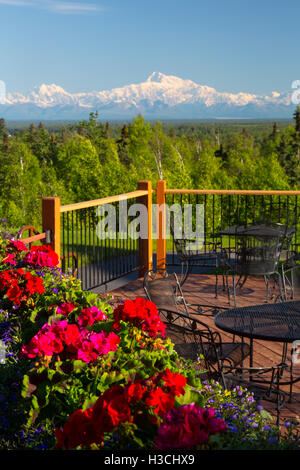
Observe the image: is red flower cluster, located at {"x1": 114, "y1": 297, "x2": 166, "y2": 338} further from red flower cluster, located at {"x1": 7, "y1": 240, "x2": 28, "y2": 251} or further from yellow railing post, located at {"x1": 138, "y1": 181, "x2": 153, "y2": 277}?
yellow railing post, located at {"x1": 138, "y1": 181, "x2": 153, "y2": 277}

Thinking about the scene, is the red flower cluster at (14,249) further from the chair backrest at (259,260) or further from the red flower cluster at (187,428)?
the red flower cluster at (187,428)

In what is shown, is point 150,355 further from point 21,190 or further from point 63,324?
point 21,190

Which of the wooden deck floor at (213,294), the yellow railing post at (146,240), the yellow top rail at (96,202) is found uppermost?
the yellow top rail at (96,202)

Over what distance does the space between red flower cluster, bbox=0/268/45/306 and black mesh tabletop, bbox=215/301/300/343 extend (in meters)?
1.14

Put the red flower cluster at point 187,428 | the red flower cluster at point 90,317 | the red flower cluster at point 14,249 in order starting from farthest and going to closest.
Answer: the red flower cluster at point 14,249, the red flower cluster at point 90,317, the red flower cluster at point 187,428

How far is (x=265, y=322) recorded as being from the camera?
3.03m

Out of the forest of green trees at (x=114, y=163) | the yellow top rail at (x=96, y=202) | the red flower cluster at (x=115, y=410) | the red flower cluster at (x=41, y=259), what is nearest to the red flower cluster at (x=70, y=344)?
the red flower cluster at (x=115, y=410)

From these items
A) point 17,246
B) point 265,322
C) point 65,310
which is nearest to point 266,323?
point 265,322

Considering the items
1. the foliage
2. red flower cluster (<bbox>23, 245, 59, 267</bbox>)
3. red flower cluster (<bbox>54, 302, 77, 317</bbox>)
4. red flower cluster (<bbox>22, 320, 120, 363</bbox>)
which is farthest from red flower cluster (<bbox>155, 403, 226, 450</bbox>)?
red flower cluster (<bbox>23, 245, 59, 267</bbox>)

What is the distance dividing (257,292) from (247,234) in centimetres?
85

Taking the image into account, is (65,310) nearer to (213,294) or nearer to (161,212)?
(213,294)

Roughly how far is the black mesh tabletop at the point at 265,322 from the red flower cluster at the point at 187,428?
1450 mm

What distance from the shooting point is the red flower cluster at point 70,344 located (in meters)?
2.02
